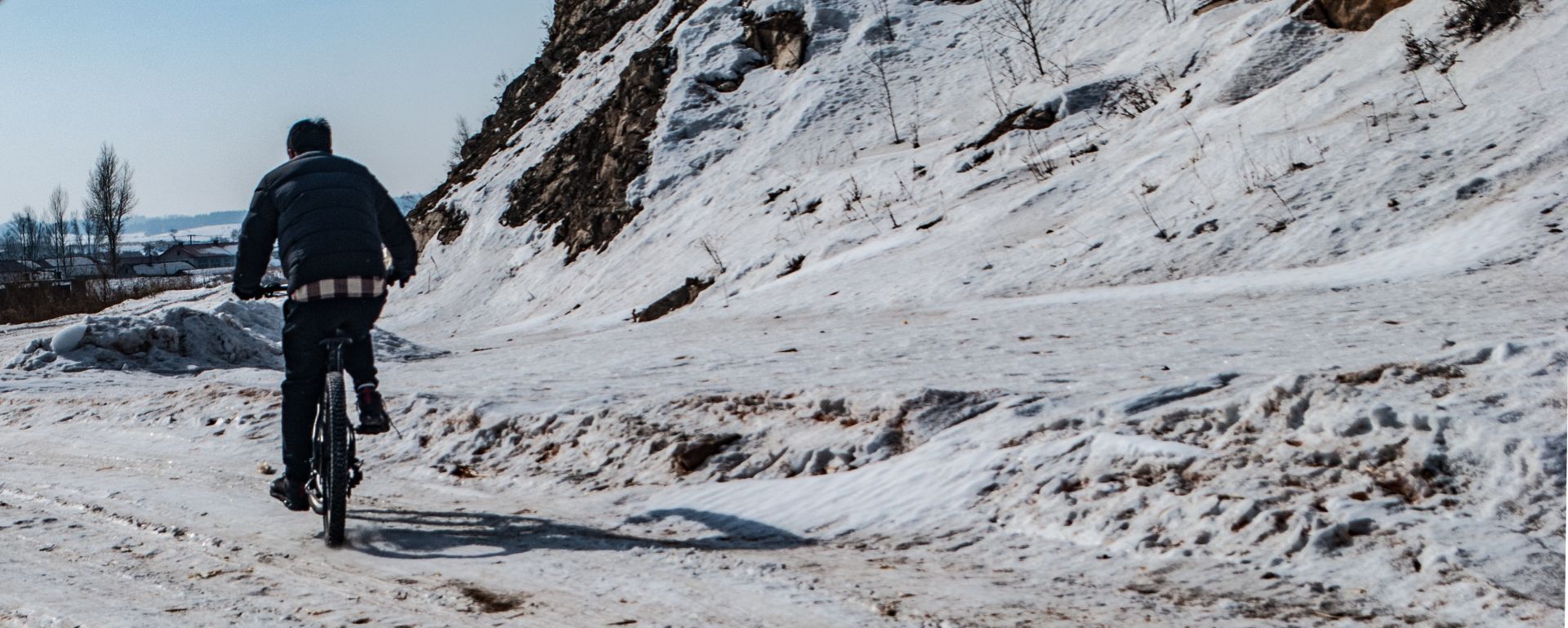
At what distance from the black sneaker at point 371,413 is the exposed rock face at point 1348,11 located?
49.7 feet

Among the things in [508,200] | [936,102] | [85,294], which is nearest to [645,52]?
[508,200]

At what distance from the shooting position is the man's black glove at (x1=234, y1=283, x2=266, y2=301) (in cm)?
506

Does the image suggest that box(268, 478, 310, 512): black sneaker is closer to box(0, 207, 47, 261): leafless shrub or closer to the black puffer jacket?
the black puffer jacket

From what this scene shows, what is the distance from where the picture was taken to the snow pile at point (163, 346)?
12281mm

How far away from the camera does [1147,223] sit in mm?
12281

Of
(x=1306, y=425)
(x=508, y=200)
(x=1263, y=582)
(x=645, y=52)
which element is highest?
(x=645, y=52)

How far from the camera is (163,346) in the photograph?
41.8ft

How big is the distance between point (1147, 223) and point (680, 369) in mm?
6074

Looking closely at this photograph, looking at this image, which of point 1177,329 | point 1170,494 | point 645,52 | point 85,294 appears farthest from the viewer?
point 85,294

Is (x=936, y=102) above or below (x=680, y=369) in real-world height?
above

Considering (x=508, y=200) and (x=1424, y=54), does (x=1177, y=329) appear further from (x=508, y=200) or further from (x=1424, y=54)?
(x=508, y=200)

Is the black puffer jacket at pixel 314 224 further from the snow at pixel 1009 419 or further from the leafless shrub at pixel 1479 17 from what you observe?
the leafless shrub at pixel 1479 17

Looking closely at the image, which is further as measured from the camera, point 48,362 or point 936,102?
point 936,102

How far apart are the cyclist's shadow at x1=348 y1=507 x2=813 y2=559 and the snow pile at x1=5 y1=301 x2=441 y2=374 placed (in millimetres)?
7653
